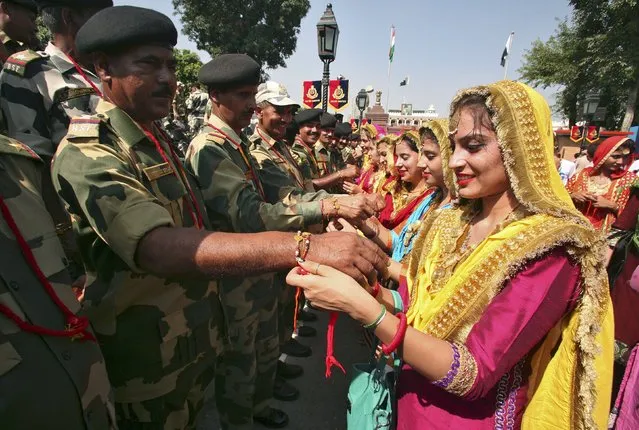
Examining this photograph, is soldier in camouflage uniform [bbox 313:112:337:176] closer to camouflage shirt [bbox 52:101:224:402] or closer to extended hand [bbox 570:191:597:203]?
extended hand [bbox 570:191:597:203]

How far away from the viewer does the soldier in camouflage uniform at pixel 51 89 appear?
219cm

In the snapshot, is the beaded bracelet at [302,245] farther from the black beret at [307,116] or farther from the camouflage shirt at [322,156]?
the camouflage shirt at [322,156]

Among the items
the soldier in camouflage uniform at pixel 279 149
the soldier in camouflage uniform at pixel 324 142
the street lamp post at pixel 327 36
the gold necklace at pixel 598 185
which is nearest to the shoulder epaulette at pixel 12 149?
the soldier in camouflage uniform at pixel 279 149

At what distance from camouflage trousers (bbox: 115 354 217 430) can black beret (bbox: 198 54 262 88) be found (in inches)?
73.9

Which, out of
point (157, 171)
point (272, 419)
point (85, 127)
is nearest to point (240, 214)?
point (157, 171)

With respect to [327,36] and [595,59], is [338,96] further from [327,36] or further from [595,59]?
[595,59]

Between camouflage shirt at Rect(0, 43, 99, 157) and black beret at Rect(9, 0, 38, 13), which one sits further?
black beret at Rect(9, 0, 38, 13)

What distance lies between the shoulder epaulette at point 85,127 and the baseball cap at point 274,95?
249 centimetres

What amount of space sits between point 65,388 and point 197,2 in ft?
106

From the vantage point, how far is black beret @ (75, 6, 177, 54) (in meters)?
1.58

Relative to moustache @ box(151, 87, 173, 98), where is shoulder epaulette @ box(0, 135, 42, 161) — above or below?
below

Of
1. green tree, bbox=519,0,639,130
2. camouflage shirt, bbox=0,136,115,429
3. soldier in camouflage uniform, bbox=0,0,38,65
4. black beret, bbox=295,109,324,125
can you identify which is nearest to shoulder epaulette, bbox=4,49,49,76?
soldier in camouflage uniform, bbox=0,0,38,65

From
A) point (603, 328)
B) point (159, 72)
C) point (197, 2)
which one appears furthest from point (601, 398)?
point (197, 2)

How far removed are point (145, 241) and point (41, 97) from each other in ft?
5.40
